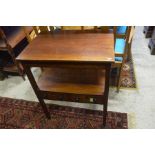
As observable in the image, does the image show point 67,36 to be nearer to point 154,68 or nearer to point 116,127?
point 116,127

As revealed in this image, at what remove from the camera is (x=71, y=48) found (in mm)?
980

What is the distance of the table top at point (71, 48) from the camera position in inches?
34.6

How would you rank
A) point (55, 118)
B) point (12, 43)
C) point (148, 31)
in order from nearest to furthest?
point (55, 118)
point (12, 43)
point (148, 31)

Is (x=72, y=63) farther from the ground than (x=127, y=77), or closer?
farther from the ground

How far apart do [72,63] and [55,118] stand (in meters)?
0.77

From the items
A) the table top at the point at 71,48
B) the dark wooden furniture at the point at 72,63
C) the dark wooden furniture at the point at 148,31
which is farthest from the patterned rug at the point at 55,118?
the dark wooden furniture at the point at 148,31

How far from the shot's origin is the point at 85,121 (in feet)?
4.58

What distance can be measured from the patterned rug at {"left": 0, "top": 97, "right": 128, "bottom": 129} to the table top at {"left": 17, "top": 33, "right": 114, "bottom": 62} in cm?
73

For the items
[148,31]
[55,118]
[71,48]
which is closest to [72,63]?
[71,48]

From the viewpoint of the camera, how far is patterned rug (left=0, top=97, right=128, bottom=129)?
1.37 m

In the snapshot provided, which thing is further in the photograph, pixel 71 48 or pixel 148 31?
pixel 148 31

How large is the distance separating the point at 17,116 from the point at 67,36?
98cm

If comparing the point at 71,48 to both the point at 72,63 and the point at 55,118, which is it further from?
the point at 55,118

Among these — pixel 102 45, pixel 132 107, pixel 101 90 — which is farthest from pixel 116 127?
pixel 102 45
